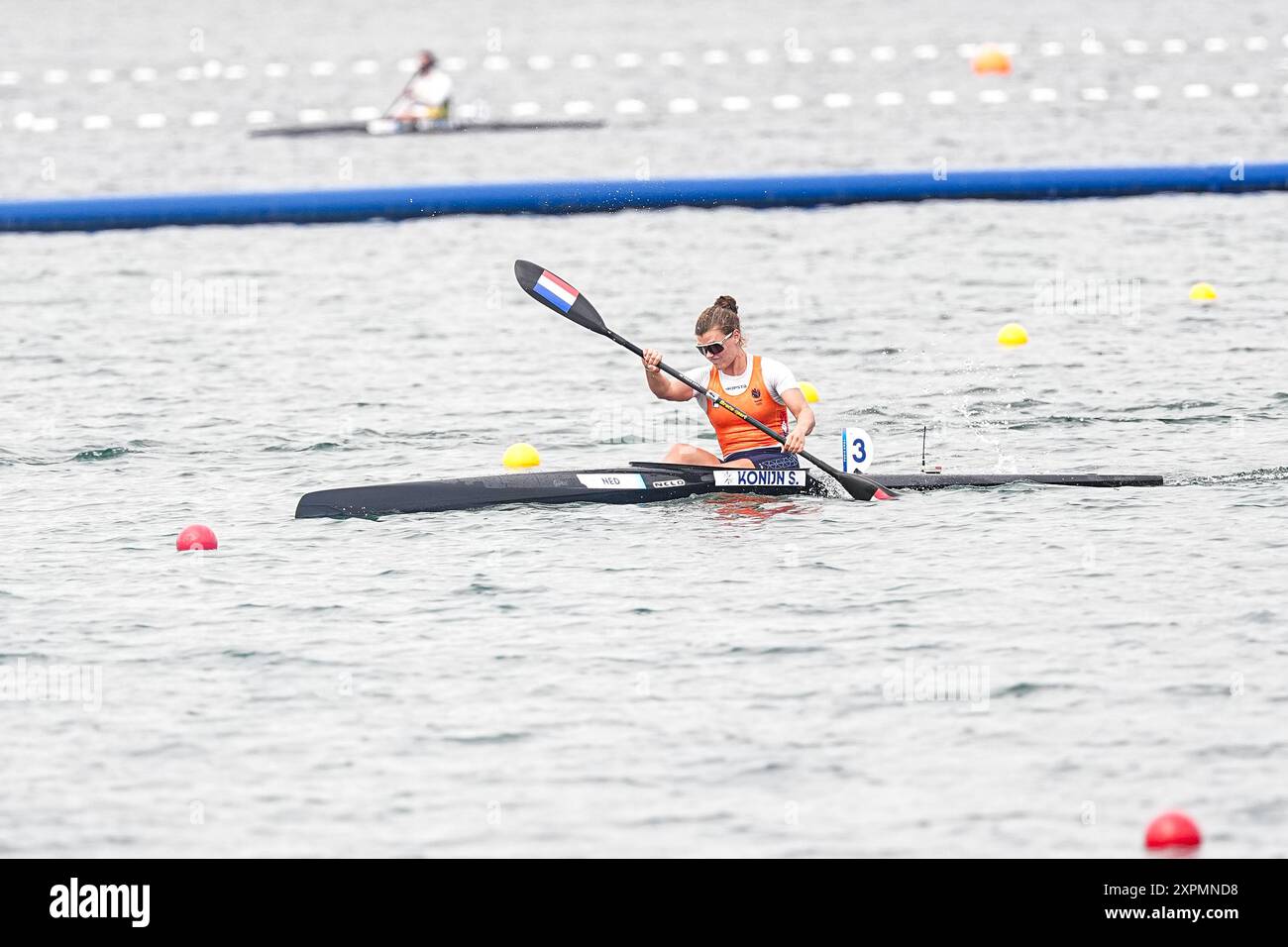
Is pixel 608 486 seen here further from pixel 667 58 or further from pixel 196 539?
pixel 667 58

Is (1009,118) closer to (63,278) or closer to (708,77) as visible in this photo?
(708,77)

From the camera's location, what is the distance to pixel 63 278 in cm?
1850

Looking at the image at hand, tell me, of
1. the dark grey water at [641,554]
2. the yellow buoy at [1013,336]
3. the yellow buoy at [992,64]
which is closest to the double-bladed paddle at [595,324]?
the dark grey water at [641,554]

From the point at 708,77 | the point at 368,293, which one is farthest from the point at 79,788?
the point at 708,77

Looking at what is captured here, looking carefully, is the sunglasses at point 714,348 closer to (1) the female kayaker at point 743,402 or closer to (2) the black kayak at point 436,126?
(1) the female kayaker at point 743,402

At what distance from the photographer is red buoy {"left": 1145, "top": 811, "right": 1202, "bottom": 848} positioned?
630 centimetres

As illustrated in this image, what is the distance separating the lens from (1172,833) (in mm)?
6309

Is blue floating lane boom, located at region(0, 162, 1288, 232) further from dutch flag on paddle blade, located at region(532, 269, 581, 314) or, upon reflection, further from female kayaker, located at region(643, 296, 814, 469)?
female kayaker, located at region(643, 296, 814, 469)

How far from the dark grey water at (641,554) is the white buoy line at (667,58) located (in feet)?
45.5

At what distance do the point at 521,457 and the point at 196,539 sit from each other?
7.34ft

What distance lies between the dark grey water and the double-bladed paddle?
0.14 metres

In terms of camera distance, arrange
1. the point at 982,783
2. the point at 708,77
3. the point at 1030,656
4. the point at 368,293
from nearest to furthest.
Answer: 1. the point at 982,783
2. the point at 1030,656
3. the point at 368,293
4. the point at 708,77

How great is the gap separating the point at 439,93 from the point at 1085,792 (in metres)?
21.1

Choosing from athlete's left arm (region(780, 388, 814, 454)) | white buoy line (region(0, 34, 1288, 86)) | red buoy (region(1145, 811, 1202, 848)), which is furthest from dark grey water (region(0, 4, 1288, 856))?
white buoy line (region(0, 34, 1288, 86))
